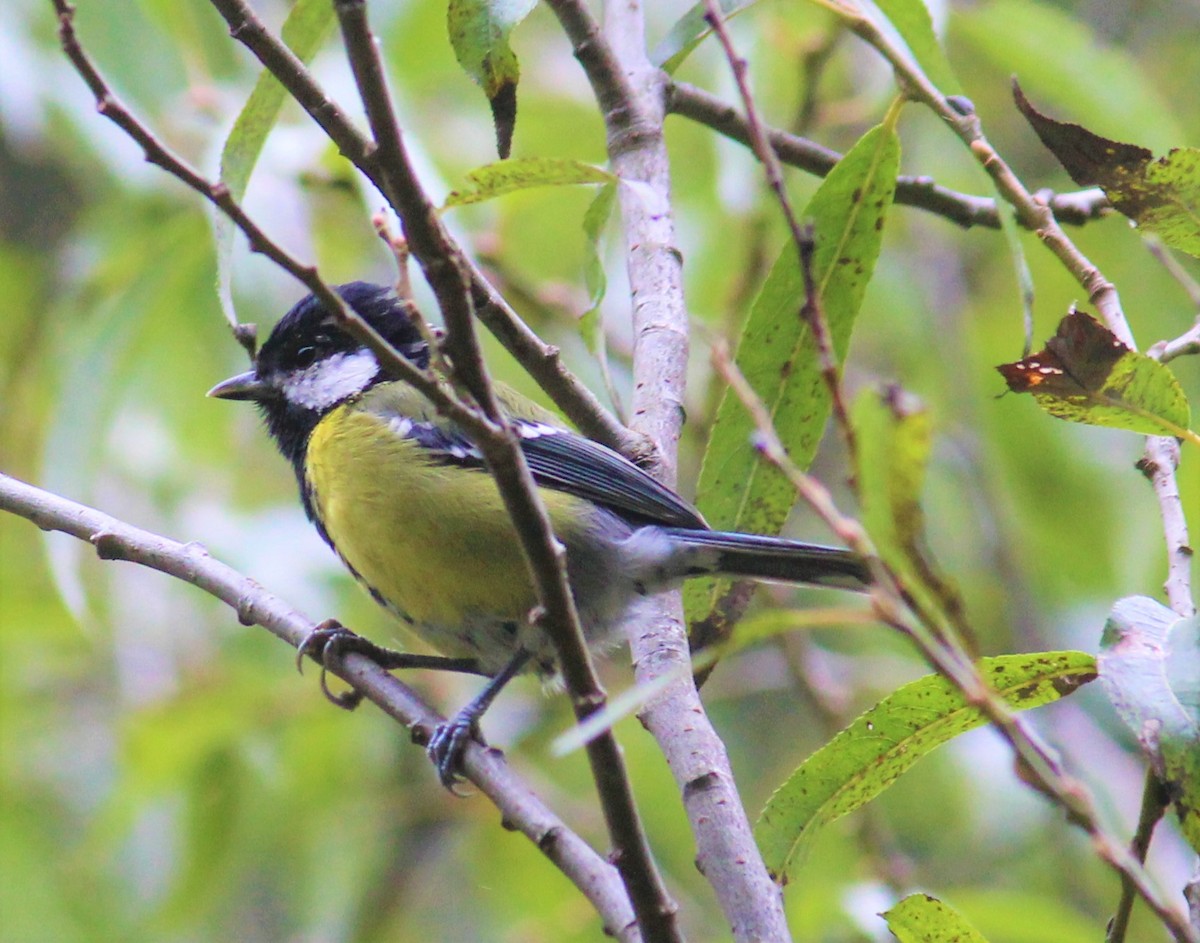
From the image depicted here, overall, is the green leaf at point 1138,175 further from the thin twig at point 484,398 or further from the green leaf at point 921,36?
the thin twig at point 484,398

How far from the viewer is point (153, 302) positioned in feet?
9.87

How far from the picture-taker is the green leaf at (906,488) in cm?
101

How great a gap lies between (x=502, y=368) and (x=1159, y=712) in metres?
2.48

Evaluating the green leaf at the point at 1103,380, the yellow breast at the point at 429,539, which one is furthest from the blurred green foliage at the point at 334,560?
the green leaf at the point at 1103,380

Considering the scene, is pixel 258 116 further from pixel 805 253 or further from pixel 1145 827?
pixel 1145 827

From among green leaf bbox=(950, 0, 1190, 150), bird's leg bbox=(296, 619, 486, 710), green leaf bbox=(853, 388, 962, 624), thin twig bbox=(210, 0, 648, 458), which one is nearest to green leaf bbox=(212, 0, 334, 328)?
thin twig bbox=(210, 0, 648, 458)

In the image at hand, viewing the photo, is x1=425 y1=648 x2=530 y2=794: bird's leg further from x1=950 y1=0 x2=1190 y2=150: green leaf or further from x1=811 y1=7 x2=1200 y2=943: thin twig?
x1=950 y1=0 x2=1190 y2=150: green leaf

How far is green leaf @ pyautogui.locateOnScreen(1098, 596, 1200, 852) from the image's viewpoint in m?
1.25

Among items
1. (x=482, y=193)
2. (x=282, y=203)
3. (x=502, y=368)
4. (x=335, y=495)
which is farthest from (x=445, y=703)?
(x=482, y=193)

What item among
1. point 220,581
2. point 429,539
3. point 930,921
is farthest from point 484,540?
point 930,921

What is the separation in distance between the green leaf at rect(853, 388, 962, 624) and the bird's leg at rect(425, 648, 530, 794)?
0.86m

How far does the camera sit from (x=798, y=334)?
1.99m

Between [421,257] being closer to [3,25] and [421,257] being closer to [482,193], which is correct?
[482,193]

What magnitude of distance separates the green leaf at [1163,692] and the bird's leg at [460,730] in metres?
0.84
